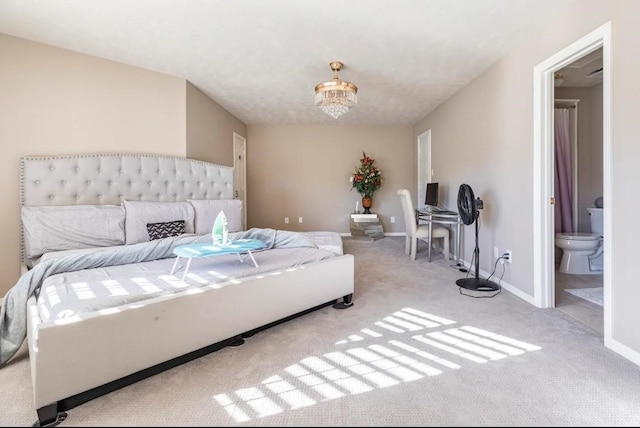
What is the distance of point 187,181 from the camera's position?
3959 mm

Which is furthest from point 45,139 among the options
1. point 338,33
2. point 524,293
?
point 524,293

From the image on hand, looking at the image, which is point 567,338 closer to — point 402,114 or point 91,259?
point 91,259

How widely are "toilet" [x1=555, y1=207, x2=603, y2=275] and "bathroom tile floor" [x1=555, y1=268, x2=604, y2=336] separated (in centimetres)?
13

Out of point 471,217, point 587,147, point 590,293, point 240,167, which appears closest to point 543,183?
point 471,217

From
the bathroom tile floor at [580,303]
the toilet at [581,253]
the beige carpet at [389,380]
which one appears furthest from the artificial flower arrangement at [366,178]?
the beige carpet at [389,380]

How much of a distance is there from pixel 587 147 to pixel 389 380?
14.9 ft

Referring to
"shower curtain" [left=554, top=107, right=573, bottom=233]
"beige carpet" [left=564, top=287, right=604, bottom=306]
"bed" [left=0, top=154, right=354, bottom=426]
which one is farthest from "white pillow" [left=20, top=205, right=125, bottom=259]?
"shower curtain" [left=554, top=107, right=573, bottom=233]

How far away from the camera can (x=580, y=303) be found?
9.32ft

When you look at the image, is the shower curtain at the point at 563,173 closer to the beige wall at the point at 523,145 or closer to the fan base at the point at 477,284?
the beige wall at the point at 523,145

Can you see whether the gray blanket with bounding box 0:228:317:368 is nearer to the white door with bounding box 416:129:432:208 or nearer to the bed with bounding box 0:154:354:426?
the bed with bounding box 0:154:354:426

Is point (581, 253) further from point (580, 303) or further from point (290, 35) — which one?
point (290, 35)

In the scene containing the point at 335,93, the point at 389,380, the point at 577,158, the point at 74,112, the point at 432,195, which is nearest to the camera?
the point at 389,380

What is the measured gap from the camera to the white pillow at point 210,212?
12.2 feet

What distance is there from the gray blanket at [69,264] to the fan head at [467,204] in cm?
170
